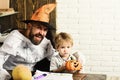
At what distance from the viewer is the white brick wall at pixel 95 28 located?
11.7 feet

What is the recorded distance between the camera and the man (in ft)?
6.37

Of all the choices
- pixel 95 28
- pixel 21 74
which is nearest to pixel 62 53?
pixel 21 74

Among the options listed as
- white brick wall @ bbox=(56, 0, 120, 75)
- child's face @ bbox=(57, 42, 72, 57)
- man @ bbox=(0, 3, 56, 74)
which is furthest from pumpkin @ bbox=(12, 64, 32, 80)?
white brick wall @ bbox=(56, 0, 120, 75)

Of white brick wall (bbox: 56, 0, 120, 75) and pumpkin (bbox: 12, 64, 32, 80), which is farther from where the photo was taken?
white brick wall (bbox: 56, 0, 120, 75)

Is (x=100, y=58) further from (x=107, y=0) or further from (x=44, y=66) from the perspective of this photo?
(x=44, y=66)

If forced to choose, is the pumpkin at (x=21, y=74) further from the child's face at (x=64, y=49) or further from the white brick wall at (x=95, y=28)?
the white brick wall at (x=95, y=28)

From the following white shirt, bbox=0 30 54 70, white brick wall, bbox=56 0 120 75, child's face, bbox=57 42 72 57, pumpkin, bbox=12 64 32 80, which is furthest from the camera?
white brick wall, bbox=56 0 120 75

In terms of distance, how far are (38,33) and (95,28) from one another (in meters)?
1.75

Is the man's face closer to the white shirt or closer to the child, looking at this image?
the white shirt

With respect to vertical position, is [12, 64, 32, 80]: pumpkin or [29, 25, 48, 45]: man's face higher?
[29, 25, 48, 45]: man's face

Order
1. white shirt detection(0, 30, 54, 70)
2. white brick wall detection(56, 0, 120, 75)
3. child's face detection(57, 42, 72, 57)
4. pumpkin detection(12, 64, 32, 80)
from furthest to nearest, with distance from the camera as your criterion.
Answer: white brick wall detection(56, 0, 120, 75)
child's face detection(57, 42, 72, 57)
white shirt detection(0, 30, 54, 70)
pumpkin detection(12, 64, 32, 80)

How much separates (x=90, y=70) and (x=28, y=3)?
1152 millimetres

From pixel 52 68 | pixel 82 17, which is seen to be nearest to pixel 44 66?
pixel 52 68

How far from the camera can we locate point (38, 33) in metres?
1.97
